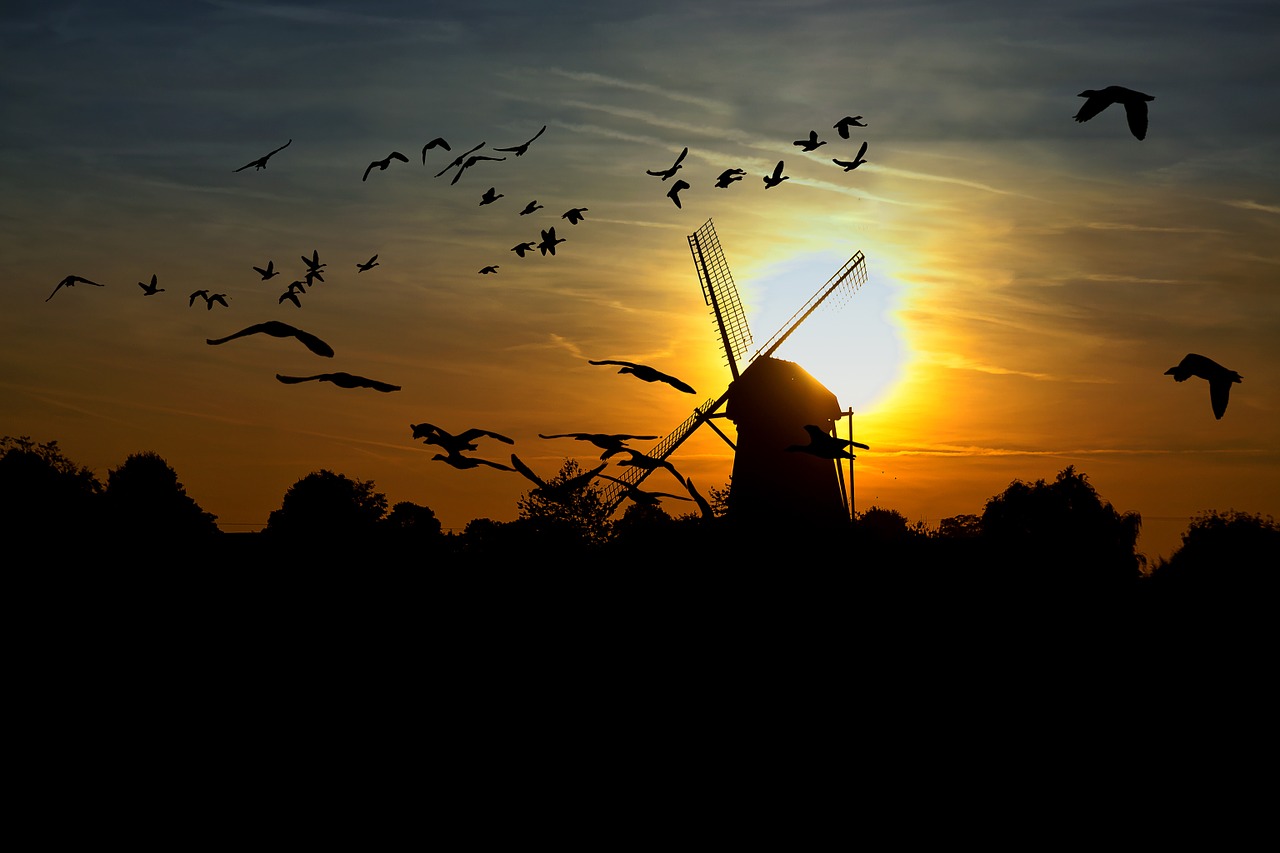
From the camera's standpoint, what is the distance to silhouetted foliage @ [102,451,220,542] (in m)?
63.1

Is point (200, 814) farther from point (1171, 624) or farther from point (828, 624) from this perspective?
point (1171, 624)

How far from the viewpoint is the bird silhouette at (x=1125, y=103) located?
12.2m

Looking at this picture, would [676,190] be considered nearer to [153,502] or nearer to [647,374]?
[647,374]

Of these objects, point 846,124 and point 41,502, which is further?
point 41,502

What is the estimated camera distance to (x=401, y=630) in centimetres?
3331

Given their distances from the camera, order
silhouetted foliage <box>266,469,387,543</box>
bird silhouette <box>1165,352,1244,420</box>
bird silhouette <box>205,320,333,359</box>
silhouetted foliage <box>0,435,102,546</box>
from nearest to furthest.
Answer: bird silhouette <box>205,320,333,359</box>
bird silhouette <box>1165,352,1244,420</box>
silhouetted foliage <box>0,435,102,546</box>
silhouetted foliage <box>266,469,387,543</box>

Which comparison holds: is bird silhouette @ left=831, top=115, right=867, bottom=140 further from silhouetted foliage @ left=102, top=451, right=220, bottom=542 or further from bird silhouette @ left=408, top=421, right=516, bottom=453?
silhouetted foliage @ left=102, top=451, right=220, bottom=542

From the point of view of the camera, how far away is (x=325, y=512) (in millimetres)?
78000

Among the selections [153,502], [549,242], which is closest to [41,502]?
[153,502]

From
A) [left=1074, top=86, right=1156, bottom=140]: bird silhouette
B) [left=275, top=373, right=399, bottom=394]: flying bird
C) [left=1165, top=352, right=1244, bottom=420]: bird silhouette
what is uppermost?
[left=1074, top=86, right=1156, bottom=140]: bird silhouette

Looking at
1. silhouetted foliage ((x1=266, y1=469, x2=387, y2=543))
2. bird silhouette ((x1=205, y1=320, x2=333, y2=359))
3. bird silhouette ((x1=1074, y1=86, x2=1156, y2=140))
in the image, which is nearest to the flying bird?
bird silhouette ((x1=205, y1=320, x2=333, y2=359))

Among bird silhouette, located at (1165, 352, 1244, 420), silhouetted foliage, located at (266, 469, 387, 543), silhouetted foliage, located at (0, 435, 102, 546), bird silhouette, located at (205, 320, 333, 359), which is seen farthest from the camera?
silhouetted foliage, located at (266, 469, 387, 543)

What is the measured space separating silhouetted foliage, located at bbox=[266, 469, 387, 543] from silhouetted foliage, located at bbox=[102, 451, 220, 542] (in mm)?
5035

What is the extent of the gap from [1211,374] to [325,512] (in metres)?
70.7
